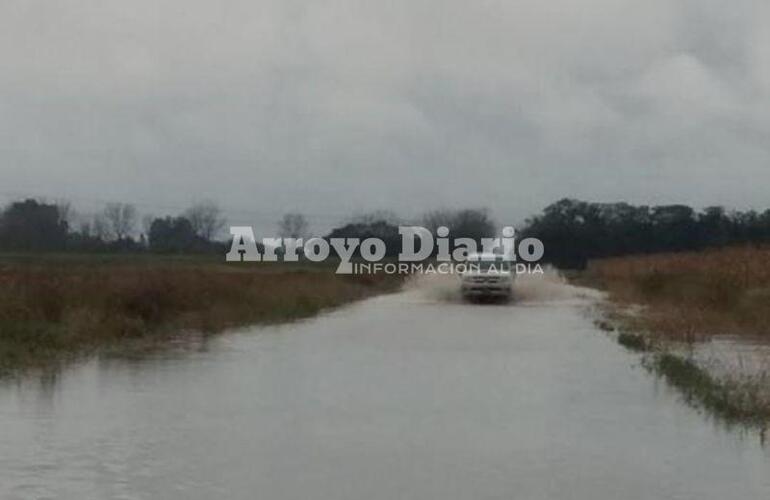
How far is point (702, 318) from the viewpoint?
31.4 meters

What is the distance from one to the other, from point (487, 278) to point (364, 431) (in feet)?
121

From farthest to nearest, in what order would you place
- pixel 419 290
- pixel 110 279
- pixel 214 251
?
pixel 214 251, pixel 419 290, pixel 110 279

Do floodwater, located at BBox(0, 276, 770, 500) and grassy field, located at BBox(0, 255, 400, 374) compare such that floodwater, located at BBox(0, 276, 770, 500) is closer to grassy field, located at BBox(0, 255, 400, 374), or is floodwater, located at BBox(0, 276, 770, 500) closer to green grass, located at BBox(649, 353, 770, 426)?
green grass, located at BBox(649, 353, 770, 426)

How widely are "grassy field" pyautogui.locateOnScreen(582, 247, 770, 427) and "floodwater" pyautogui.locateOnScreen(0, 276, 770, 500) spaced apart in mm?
564

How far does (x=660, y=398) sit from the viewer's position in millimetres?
16641

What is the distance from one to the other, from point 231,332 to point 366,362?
26.0 ft

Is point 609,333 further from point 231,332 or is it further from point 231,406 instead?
point 231,406

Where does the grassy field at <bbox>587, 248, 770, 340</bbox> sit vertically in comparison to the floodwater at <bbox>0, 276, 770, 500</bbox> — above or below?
above

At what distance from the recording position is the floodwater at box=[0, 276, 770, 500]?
34.0 feet

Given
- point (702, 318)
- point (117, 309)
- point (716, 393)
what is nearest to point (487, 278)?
point (702, 318)

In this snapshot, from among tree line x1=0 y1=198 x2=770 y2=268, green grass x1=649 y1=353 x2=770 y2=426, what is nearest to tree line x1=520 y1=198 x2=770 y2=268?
tree line x1=0 y1=198 x2=770 y2=268

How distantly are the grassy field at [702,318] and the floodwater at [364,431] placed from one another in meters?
0.56

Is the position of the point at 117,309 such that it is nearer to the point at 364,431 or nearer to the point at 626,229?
the point at 364,431

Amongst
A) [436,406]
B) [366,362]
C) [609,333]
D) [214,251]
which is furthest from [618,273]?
[436,406]
